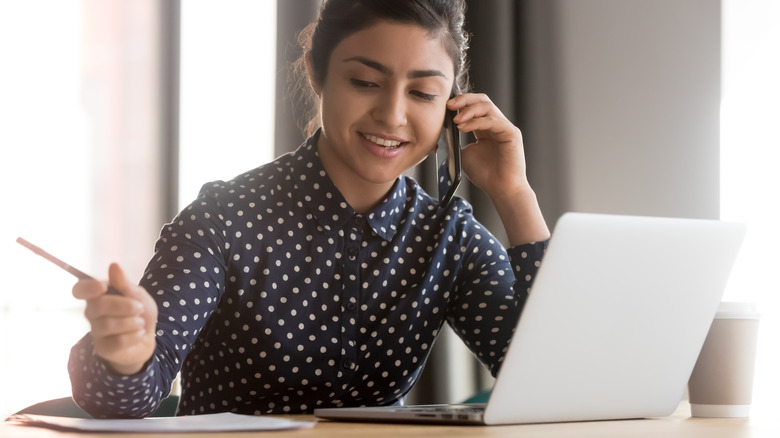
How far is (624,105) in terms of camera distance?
250 centimetres

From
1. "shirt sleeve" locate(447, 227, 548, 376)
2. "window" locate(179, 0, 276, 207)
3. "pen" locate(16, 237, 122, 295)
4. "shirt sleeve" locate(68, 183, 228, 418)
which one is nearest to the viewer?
"pen" locate(16, 237, 122, 295)

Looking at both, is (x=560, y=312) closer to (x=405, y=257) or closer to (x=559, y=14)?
(x=405, y=257)

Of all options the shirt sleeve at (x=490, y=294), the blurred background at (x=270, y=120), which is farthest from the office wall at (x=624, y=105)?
the shirt sleeve at (x=490, y=294)

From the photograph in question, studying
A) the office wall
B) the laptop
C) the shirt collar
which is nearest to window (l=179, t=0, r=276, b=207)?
the office wall

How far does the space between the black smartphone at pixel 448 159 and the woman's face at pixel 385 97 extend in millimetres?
23

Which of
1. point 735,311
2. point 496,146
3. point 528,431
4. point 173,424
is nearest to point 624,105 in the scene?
point 496,146

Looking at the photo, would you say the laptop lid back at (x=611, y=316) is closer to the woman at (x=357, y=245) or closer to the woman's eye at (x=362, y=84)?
the woman at (x=357, y=245)

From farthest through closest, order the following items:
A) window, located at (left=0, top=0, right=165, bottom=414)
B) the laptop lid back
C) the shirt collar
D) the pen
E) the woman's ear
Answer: window, located at (left=0, top=0, right=165, bottom=414) < the woman's ear < the shirt collar < the laptop lid back < the pen

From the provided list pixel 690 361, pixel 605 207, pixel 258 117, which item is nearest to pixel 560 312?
pixel 690 361

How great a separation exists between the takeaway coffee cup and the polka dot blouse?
323 mm

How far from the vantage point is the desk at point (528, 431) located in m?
0.79

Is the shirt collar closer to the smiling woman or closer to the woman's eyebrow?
the smiling woman

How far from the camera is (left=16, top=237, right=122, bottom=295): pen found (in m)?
0.73

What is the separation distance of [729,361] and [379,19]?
2.44 feet
